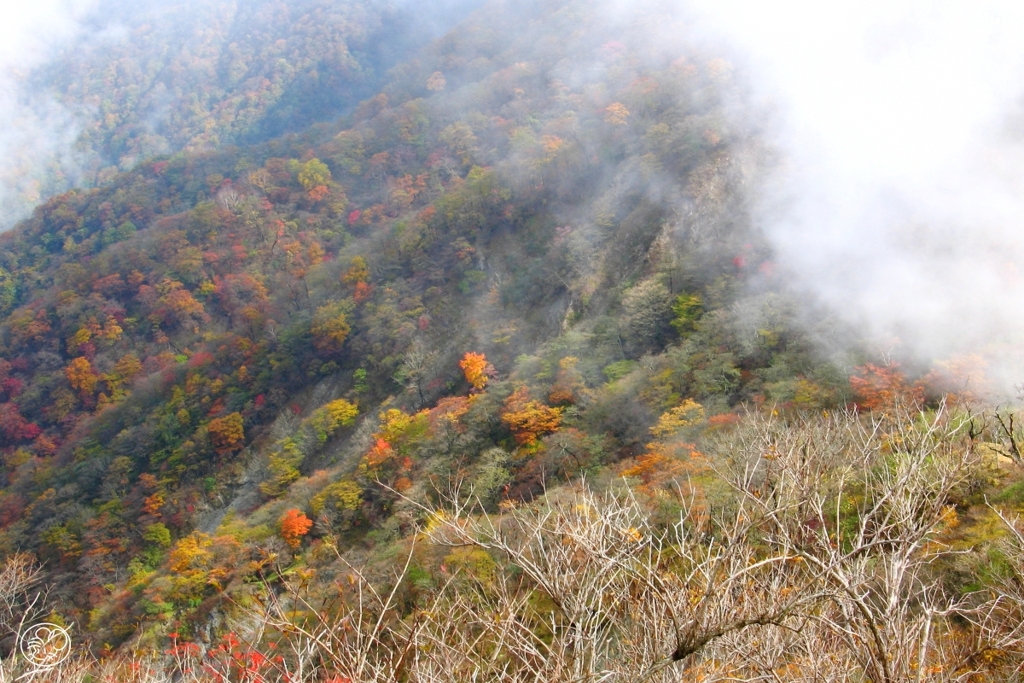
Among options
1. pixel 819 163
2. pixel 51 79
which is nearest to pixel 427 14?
pixel 51 79

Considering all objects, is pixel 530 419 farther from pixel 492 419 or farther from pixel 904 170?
pixel 904 170

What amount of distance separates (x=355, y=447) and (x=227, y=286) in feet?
88.1

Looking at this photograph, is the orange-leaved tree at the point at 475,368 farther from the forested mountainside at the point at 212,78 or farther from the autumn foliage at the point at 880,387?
the forested mountainside at the point at 212,78

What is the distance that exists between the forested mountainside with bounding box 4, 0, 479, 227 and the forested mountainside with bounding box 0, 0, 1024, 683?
21.1 meters

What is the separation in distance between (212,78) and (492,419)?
95703mm

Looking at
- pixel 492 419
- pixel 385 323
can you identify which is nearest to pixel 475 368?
pixel 492 419

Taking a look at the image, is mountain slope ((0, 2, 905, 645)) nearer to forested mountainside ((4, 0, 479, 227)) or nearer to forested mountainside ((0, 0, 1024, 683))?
forested mountainside ((0, 0, 1024, 683))

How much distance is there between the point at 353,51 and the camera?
96375mm

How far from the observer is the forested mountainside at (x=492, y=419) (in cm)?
627

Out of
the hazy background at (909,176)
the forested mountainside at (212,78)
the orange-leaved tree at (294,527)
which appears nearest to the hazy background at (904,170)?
the hazy background at (909,176)

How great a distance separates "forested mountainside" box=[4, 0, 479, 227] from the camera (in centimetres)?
9088

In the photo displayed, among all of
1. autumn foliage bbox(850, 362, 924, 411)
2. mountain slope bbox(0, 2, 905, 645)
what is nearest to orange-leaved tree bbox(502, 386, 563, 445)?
mountain slope bbox(0, 2, 905, 645)

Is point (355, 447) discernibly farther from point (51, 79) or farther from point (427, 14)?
point (51, 79)

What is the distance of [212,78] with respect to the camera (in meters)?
97.1
